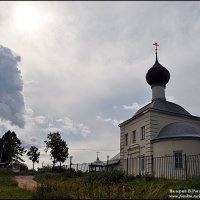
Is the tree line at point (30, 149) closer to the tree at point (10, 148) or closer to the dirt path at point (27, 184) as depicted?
the tree at point (10, 148)

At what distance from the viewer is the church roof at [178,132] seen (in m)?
23.3

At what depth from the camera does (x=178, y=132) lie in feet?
78.3

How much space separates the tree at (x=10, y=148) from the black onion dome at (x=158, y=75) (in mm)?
29115

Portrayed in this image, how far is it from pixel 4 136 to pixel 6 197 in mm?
45289

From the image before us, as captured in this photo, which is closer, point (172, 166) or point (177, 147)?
point (172, 166)

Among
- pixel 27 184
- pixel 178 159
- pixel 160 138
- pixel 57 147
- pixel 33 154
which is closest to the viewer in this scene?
pixel 27 184

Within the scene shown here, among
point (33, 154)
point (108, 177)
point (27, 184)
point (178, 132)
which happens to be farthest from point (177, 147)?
point (33, 154)

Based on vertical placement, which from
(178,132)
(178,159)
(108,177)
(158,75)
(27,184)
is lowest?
(27,184)

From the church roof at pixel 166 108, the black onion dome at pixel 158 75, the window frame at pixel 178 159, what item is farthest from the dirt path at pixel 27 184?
the black onion dome at pixel 158 75

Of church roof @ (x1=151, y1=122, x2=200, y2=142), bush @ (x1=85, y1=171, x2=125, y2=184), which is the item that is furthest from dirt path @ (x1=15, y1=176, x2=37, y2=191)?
church roof @ (x1=151, y1=122, x2=200, y2=142)

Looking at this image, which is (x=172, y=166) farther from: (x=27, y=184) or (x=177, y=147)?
(x=27, y=184)

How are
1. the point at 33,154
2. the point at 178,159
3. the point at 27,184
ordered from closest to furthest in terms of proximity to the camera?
the point at 27,184 < the point at 178,159 < the point at 33,154

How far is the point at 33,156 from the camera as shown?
173ft

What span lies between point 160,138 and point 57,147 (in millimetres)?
18449
